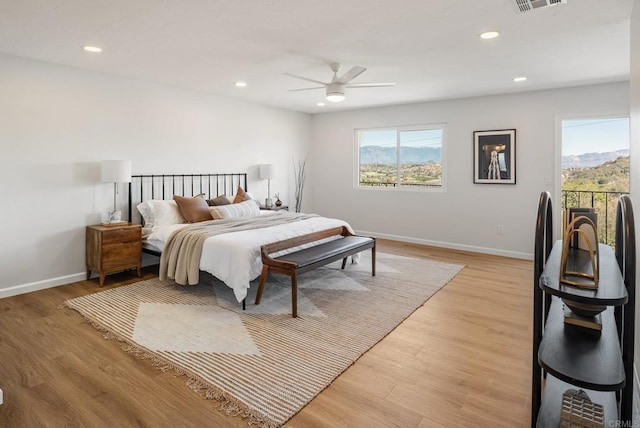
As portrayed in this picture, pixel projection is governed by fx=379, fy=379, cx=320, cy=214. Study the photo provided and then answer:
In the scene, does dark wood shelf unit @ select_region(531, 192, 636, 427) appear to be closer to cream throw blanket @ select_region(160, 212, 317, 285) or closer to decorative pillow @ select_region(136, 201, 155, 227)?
cream throw blanket @ select_region(160, 212, 317, 285)

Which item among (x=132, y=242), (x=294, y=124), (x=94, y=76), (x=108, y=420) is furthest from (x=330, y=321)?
(x=294, y=124)

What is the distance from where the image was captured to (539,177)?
5523 millimetres

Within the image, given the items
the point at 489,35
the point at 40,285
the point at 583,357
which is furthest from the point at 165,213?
the point at 583,357

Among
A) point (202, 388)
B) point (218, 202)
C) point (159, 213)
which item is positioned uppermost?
point (218, 202)

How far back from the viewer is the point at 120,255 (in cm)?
→ 439

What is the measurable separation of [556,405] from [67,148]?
5019mm

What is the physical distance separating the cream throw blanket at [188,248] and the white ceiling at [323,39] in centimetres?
180

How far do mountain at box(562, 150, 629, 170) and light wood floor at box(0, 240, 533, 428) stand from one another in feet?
9.62

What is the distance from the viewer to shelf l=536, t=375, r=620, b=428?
1.78m

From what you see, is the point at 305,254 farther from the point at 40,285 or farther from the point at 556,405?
the point at 40,285

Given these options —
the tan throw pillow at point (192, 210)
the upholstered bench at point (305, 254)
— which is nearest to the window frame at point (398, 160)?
the upholstered bench at point (305, 254)

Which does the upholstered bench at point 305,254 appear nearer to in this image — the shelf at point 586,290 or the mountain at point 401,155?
the shelf at point 586,290

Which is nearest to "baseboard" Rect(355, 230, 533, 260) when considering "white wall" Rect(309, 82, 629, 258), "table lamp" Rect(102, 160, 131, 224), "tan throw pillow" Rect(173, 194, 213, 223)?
"white wall" Rect(309, 82, 629, 258)

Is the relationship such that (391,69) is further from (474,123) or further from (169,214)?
(169,214)
